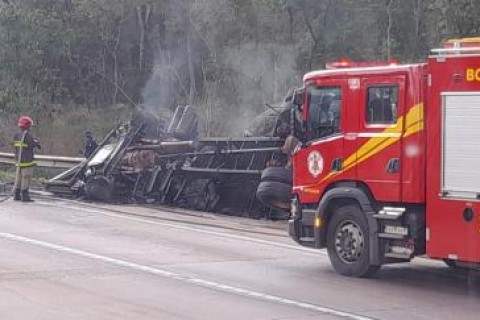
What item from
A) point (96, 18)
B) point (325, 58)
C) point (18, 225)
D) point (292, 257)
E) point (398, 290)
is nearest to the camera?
point (398, 290)

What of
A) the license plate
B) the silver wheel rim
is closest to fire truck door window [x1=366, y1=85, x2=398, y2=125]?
the license plate

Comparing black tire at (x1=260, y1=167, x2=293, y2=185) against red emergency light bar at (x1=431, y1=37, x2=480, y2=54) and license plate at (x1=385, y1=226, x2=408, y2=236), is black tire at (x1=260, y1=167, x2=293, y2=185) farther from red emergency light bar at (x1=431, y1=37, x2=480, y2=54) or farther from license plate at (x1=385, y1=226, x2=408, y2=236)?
red emergency light bar at (x1=431, y1=37, x2=480, y2=54)

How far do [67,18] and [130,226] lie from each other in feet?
88.6

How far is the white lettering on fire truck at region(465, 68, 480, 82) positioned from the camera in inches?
377

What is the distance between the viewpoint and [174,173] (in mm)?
20109

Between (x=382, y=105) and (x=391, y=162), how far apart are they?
729 millimetres

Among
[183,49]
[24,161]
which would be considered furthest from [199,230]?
[183,49]

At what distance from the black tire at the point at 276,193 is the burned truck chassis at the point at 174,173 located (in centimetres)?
325

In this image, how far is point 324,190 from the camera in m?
11.4

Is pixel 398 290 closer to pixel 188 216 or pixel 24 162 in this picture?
pixel 188 216

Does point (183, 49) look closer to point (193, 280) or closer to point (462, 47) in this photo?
point (193, 280)

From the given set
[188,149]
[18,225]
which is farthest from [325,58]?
[18,225]

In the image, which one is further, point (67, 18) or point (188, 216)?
point (67, 18)

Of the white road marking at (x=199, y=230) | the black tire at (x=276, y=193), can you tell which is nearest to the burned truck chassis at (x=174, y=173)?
the white road marking at (x=199, y=230)
